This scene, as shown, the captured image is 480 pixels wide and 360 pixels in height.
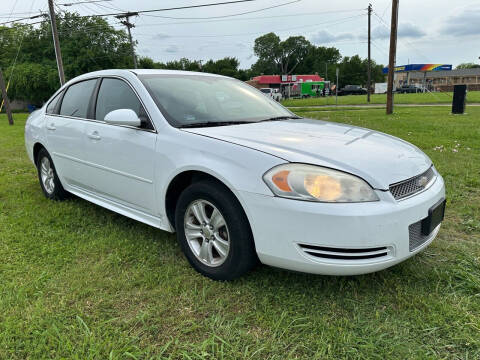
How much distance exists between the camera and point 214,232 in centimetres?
246

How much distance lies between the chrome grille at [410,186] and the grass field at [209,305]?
0.64 meters

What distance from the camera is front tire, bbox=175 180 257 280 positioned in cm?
226

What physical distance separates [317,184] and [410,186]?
656 mm

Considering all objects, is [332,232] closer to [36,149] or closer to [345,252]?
[345,252]

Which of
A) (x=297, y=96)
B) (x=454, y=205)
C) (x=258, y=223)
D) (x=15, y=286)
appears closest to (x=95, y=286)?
(x=15, y=286)

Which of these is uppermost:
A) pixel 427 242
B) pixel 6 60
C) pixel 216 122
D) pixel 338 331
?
pixel 6 60

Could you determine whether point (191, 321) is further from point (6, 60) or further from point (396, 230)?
point (6, 60)

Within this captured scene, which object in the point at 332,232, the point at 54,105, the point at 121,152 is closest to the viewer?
the point at 332,232

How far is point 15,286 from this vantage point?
249cm

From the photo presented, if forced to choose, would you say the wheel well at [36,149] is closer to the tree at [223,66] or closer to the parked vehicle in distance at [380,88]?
the parked vehicle in distance at [380,88]

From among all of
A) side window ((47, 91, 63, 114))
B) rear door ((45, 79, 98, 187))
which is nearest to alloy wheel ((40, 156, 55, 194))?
rear door ((45, 79, 98, 187))

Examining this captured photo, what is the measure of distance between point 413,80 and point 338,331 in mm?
80656

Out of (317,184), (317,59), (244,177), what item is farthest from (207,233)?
(317,59)

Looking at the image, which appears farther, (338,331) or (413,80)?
(413,80)
